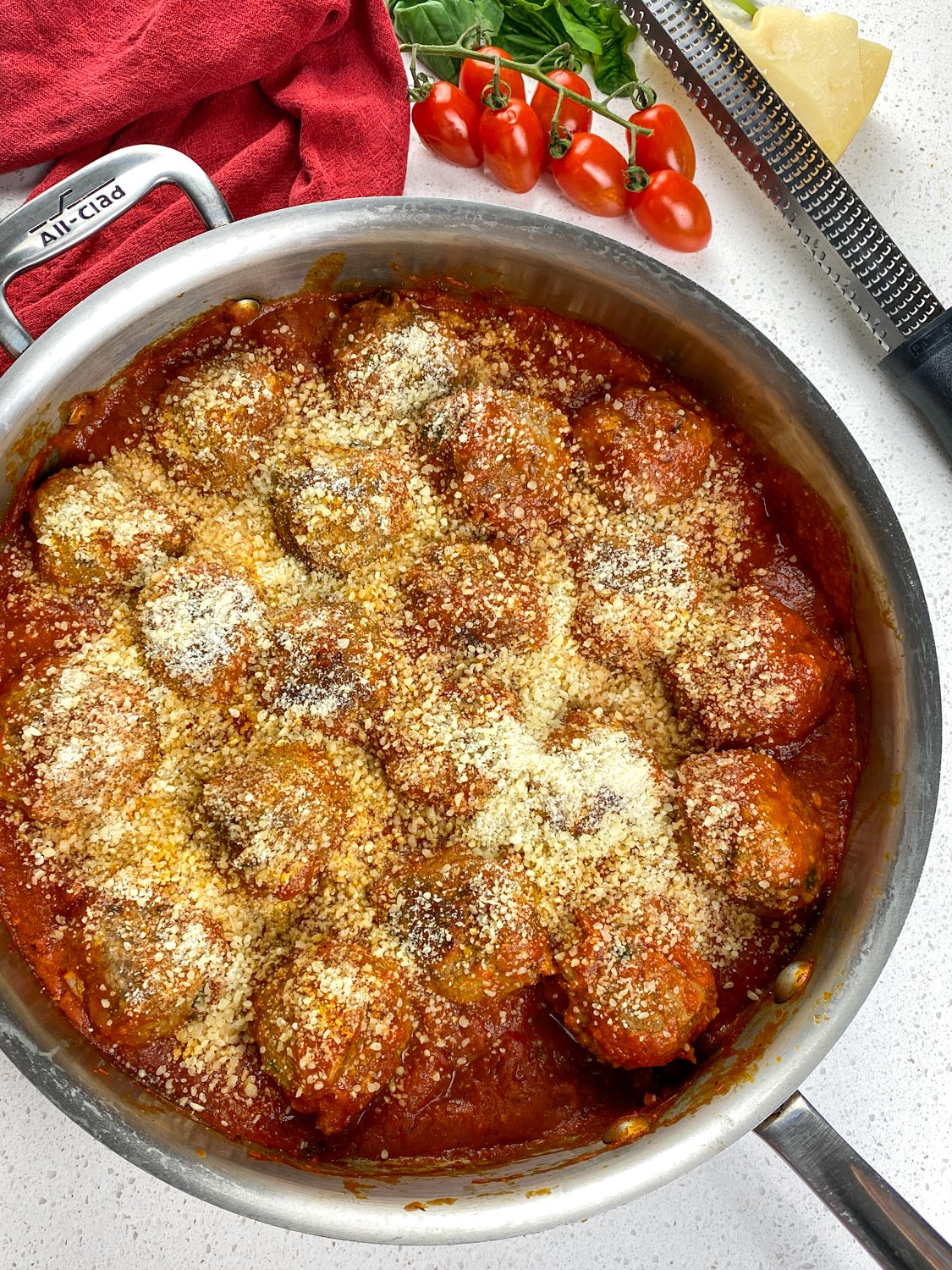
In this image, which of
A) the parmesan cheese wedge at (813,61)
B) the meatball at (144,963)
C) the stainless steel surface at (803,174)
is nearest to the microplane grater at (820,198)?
the stainless steel surface at (803,174)

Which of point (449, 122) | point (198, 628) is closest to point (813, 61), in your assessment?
point (449, 122)

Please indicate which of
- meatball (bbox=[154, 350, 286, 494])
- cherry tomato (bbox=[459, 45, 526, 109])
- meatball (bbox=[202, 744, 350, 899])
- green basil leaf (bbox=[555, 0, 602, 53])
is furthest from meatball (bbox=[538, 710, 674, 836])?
green basil leaf (bbox=[555, 0, 602, 53])

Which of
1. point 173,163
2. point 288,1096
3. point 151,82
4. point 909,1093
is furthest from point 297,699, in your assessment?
point 909,1093

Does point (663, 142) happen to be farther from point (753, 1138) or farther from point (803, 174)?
point (753, 1138)

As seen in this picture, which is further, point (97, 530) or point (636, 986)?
point (97, 530)

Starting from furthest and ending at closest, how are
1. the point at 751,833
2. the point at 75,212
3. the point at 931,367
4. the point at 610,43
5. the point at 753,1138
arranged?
the point at 610,43 → the point at 931,367 → the point at 753,1138 → the point at 75,212 → the point at 751,833

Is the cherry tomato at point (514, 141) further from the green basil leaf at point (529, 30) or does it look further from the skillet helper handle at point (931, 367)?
the skillet helper handle at point (931, 367)
